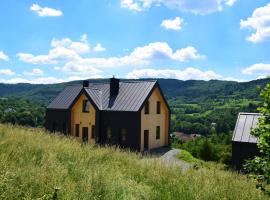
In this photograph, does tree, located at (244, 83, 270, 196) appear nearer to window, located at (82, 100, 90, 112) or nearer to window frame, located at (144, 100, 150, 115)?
window frame, located at (144, 100, 150, 115)

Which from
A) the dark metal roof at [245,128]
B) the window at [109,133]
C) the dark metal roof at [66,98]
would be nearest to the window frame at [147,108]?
the window at [109,133]

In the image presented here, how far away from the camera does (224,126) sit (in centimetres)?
10562

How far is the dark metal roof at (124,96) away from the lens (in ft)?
106

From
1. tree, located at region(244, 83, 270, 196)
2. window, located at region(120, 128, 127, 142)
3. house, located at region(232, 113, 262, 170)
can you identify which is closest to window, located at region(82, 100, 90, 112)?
window, located at region(120, 128, 127, 142)

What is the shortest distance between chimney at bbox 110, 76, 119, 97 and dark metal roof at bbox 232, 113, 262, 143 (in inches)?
541

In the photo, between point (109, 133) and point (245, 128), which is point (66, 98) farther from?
point (245, 128)

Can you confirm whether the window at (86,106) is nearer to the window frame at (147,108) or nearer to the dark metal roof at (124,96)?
the dark metal roof at (124,96)

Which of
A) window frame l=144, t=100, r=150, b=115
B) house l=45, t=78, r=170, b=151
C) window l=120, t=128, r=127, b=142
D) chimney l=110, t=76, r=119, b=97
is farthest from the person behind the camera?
chimney l=110, t=76, r=119, b=97

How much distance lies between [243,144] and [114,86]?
15.5 metres

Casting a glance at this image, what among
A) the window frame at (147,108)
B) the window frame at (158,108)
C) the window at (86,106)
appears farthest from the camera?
the window at (86,106)

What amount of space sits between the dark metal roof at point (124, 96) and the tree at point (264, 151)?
24674mm

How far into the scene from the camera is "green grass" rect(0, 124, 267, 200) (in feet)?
17.4

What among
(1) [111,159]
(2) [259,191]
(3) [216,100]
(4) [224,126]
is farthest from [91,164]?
(3) [216,100]

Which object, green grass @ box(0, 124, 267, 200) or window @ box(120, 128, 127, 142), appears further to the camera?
window @ box(120, 128, 127, 142)
